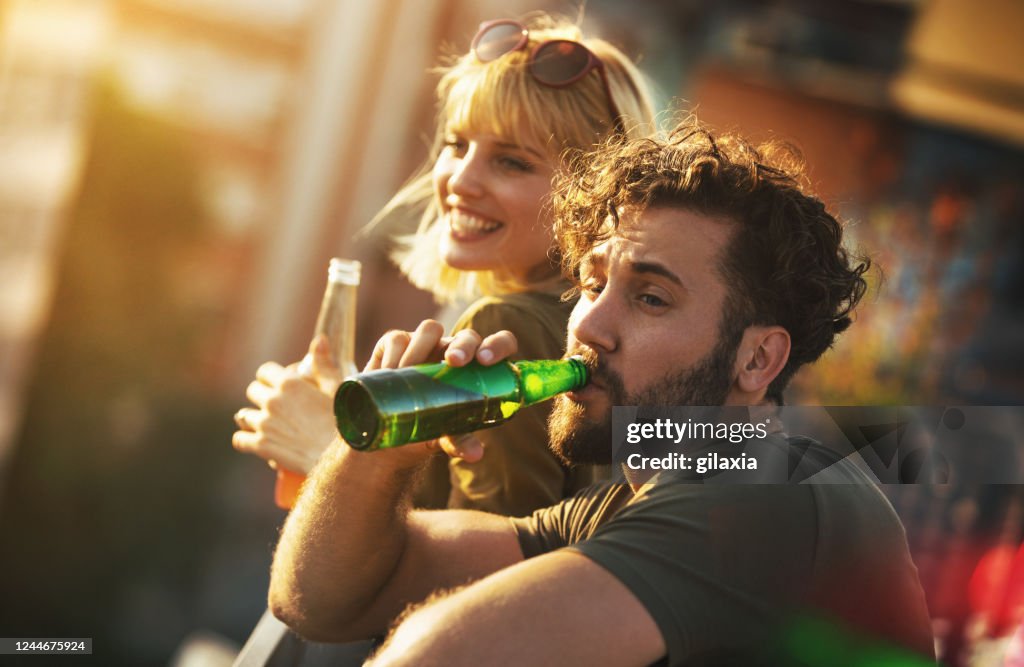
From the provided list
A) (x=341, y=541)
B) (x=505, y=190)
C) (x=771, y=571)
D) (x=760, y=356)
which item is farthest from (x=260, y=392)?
(x=771, y=571)

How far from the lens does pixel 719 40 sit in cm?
898

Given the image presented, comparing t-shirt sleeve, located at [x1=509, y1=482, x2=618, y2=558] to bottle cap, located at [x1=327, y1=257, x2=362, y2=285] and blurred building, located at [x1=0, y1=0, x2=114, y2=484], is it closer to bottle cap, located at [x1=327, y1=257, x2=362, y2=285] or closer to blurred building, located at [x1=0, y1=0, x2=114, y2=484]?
bottle cap, located at [x1=327, y1=257, x2=362, y2=285]

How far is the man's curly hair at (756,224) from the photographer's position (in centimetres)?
164

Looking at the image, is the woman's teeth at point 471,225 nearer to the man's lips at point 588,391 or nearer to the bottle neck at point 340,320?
the bottle neck at point 340,320

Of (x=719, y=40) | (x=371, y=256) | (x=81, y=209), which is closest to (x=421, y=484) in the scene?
(x=719, y=40)

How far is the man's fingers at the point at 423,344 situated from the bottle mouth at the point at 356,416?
0.45ft

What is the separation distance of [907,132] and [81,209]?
15.0 meters

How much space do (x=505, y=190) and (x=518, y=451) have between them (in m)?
0.52

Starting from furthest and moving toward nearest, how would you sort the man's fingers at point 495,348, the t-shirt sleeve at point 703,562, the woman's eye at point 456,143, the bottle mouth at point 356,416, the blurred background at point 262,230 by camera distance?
the blurred background at point 262,230 → the woman's eye at point 456,143 → the man's fingers at point 495,348 → the bottle mouth at point 356,416 → the t-shirt sleeve at point 703,562

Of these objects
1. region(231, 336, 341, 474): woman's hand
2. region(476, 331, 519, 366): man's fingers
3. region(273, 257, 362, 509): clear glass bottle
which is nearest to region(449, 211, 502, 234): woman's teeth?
region(273, 257, 362, 509): clear glass bottle

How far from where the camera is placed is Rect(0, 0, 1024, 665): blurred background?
6.64 meters

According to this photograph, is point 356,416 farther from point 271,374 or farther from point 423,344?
point 271,374

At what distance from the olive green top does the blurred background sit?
47cm

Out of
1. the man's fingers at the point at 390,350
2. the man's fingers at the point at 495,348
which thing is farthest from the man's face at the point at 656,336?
the man's fingers at the point at 390,350
